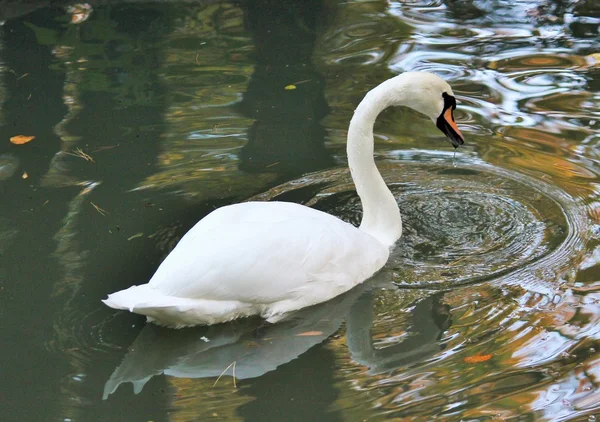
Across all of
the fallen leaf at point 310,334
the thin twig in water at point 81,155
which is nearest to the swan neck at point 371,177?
the fallen leaf at point 310,334

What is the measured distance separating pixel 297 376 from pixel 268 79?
4275 millimetres

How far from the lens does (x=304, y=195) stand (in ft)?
20.5

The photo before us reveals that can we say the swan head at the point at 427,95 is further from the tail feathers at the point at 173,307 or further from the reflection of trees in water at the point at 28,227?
the reflection of trees in water at the point at 28,227

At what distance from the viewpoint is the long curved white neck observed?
555 centimetres

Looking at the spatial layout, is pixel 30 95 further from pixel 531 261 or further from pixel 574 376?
pixel 574 376

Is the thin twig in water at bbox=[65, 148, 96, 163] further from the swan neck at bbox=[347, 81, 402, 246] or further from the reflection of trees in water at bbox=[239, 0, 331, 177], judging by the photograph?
the swan neck at bbox=[347, 81, 402, 246]

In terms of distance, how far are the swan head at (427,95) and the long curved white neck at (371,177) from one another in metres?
0.01

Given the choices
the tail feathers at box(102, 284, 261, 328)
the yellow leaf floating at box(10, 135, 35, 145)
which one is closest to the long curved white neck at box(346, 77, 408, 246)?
the tail feathers at box(102, 284, 261, 328)

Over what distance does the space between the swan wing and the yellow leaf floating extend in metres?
2.74

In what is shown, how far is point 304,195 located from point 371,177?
2.30 ft

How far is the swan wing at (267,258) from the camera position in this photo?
4590mm

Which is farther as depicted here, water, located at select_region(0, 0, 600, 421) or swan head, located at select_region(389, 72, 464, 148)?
swan head, located at select_region(389, 72, 464, 148)

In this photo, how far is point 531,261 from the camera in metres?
5.23

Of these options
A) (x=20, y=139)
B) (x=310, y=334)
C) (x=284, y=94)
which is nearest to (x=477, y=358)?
(x=310, y=334)
